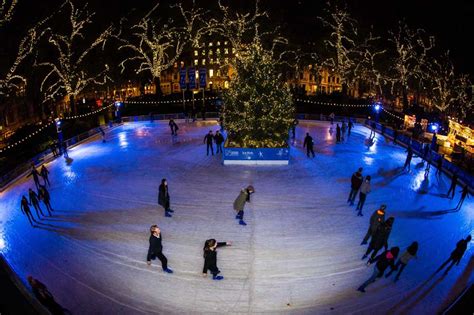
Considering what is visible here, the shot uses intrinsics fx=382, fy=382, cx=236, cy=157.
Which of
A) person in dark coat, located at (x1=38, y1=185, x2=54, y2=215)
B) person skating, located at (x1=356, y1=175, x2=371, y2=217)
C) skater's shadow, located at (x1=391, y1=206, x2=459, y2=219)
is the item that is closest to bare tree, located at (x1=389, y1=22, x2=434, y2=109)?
skater's shadow, located at (x1=391, y1=206, x2=459, y2=219)

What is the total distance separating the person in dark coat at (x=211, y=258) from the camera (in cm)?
952

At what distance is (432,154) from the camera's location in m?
20.7

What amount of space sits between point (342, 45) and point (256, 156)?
90.1ft

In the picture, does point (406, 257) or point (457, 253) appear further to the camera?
point (457, 253)

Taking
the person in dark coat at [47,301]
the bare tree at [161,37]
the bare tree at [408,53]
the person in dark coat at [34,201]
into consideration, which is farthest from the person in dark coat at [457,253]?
the bare tree at [161,37]

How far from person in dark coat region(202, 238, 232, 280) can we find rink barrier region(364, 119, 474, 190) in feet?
40.8

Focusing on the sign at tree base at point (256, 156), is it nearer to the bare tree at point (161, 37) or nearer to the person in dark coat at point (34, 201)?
the person in dark coat at point (34, 201)

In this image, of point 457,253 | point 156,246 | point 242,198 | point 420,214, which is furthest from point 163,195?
point 420,214

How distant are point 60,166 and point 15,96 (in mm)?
22736

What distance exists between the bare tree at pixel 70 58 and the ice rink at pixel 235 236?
59.9 ft

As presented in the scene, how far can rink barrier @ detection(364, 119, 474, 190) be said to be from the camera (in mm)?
17156

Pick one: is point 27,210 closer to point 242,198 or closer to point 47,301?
point 47,301

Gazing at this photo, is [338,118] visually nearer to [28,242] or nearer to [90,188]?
[90,188]

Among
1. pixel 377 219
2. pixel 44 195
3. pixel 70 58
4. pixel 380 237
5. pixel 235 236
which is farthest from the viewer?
pixel 70 58
